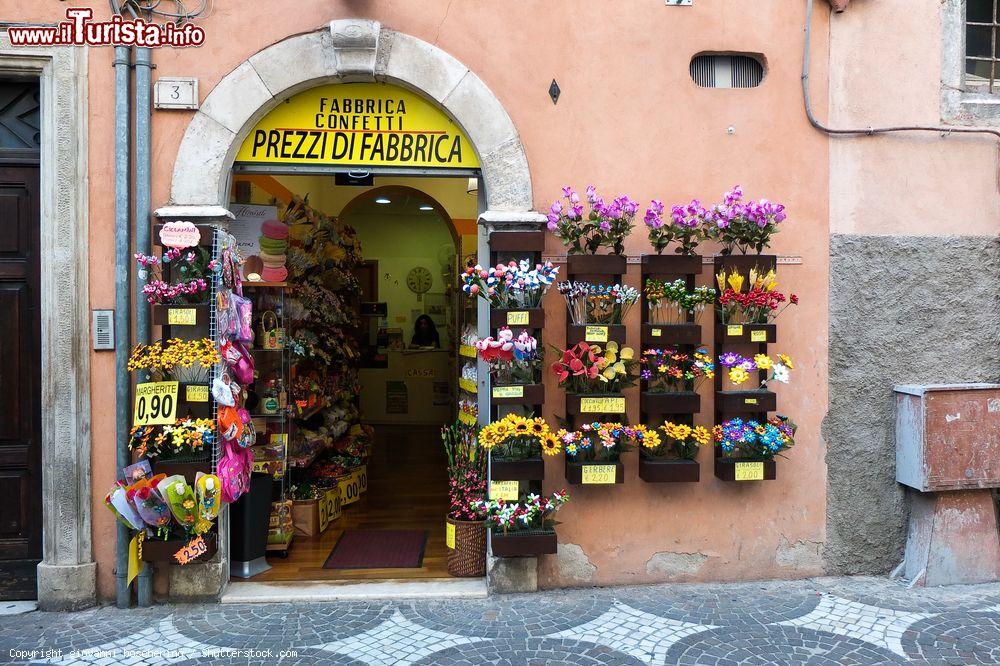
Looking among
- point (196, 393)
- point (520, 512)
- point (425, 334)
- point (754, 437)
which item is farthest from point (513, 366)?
point (425, 334)

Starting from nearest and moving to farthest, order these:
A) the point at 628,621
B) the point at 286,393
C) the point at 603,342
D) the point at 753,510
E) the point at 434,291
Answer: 1. the point at 628,621
2. the point at 603,342
3. the point at 753,510
4. the point at 286,393
5. the point at 434,291

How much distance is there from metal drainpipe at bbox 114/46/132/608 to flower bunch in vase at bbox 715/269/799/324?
3585 mm

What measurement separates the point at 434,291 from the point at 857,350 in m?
7.19

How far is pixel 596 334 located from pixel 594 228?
2.08 ft

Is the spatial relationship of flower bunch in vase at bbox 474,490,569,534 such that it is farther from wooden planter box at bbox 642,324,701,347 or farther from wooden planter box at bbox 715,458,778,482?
wooden planter box at bbox 642,324,701,347

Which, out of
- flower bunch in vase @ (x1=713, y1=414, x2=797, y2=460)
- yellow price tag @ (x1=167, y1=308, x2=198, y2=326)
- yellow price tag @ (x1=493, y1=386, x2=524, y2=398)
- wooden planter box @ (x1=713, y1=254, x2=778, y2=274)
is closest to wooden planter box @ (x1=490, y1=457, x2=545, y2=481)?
yellow price tag @ (x1=493, y1=386, x2=524, y2=398)

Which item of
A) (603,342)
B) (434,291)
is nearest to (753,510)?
(603,342)

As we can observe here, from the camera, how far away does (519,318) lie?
4.26 meters

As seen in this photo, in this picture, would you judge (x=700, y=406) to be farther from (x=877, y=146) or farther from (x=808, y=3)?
(x=808, y=3)

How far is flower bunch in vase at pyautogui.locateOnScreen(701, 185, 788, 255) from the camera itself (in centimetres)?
432

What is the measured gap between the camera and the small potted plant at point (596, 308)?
4.31 metres

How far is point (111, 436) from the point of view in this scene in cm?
434

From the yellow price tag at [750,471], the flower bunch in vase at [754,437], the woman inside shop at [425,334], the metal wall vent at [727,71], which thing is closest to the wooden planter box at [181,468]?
the flower bunch in vase at [754,437]

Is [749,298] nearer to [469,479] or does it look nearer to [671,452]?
[671,452]
